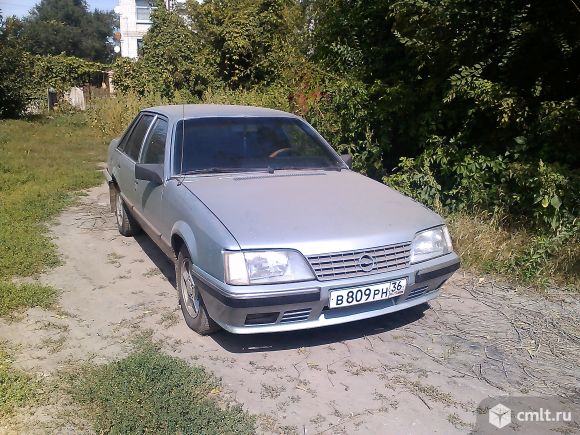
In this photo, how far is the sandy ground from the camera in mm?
3098

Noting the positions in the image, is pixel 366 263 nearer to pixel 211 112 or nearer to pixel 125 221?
pixel 211 112

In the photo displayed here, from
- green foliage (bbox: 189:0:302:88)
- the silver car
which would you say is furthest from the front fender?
green foliage (bbox: 189:0:302:88)

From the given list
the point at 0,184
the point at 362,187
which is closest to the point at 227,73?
the point at 0,184

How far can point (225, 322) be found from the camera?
3.43 meters

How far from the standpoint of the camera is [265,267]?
3.30 meters

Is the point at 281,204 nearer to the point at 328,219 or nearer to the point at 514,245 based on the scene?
the point at 328,219

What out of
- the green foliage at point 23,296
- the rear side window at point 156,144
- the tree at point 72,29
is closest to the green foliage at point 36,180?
the green foliage at point 23,296

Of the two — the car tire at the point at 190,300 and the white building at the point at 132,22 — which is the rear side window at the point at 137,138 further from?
the white building at the point at 132,22

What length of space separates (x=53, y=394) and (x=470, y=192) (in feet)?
15.1

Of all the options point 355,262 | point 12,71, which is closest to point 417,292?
point 355,262

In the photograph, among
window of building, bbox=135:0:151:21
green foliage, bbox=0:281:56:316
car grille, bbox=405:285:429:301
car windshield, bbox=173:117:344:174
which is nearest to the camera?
car grille, bbox=405:285:429:301

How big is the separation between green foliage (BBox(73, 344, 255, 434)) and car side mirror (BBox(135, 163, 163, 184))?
59.0 inches

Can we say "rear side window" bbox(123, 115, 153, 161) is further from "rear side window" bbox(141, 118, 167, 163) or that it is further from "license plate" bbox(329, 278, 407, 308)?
"license plate" bbox(329, 278, 407, 308)

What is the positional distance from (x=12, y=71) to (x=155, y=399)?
65.7 ft
